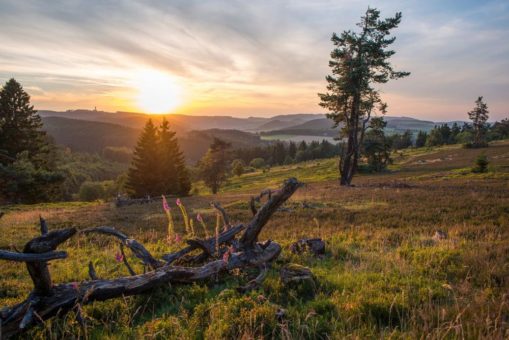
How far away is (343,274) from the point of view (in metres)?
5.61

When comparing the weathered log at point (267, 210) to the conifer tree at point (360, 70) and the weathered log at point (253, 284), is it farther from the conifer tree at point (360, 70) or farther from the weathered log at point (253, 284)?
the conifer tree at point (360, 70)

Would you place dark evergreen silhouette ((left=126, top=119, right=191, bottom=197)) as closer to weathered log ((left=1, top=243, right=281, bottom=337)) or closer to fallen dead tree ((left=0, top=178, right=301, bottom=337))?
fallen dead tree ((left=0, top=178, right=301, bottom=337))

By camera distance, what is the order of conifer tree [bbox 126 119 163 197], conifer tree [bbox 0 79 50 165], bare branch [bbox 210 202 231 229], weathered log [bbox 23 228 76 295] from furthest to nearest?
conifer tree [bbox 126 119 163 197]
conifer tree [bbox 0 79 50 165]
bare branch [bbox 210 202 231 229]
weathered log [bbox 23 228 76 295]

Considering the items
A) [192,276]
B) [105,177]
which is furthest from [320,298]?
[105,177]

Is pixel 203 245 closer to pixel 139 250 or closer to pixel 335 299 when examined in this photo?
pixel 139 250

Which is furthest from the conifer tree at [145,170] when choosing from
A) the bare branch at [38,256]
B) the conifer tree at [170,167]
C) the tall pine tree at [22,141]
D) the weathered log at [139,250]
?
the bare branch at [38,256]

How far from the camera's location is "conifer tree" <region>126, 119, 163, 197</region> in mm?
50312

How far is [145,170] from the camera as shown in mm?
50406

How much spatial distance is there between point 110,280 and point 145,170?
48.6 metres

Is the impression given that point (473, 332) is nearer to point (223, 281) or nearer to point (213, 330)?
point (213, 330)

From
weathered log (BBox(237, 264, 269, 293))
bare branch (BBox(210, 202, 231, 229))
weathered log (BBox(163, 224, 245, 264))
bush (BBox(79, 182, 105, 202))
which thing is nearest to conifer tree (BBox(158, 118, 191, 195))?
bush (BBox(79, 182, 105, 202))

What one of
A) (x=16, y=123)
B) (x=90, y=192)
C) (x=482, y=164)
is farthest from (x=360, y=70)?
(x=90, y=192)

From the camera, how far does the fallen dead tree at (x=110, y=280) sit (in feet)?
11.3

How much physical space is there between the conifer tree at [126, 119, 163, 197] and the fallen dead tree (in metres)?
46.7
